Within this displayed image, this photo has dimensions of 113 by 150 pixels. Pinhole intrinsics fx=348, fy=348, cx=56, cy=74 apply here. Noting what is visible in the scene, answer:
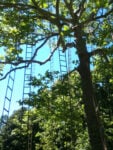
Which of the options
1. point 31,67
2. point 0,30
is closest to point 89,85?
point 31,67

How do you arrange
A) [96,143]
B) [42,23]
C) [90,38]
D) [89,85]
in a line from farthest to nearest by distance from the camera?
[42,23], [90,38], [89,85], [96,143]

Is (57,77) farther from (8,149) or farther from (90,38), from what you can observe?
(8,149)

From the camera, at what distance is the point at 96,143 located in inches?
423

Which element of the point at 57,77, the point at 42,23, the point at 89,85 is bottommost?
the point at 89,85

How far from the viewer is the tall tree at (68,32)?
11586mm

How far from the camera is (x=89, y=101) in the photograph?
1177 centimetres

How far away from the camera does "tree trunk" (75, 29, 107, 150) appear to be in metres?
10.8

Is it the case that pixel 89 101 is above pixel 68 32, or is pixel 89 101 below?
below

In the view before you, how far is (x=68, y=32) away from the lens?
1180 centimetres

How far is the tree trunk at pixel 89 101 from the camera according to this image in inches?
426

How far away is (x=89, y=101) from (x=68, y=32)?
2.44 m

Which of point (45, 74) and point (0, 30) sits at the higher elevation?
point (0, 30)

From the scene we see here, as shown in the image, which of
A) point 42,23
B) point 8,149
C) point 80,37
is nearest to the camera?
point 80,37

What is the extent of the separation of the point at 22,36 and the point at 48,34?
1.60 m
